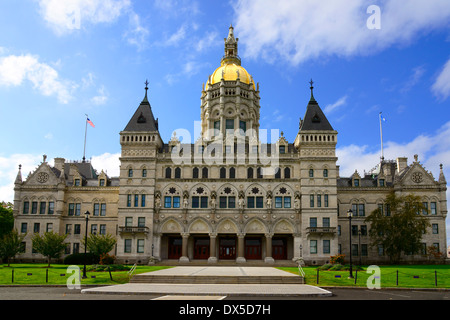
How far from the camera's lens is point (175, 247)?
2603 inches

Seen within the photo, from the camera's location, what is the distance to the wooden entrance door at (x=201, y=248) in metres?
65.7

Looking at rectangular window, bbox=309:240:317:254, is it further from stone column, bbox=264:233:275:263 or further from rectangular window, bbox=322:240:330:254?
stone column, bbox=264:233:275:263

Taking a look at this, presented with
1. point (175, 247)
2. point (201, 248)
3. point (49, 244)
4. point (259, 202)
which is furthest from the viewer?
point (175, 247)

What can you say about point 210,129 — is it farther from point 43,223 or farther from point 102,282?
point 102,282

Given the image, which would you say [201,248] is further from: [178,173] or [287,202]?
[287,202]

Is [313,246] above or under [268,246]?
above

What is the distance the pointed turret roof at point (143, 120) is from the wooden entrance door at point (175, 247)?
17.2 m

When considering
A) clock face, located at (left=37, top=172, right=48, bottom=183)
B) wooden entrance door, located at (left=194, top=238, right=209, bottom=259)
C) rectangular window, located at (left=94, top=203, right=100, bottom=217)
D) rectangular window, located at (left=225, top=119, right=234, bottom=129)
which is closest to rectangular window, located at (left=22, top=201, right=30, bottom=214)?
clock face, located at (left=37, top=172, right=48, bottom=183)

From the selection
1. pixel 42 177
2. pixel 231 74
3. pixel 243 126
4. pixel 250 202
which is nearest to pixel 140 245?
pixel 250 202

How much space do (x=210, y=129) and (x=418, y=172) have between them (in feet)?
113

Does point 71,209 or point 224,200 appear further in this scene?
point 71,209

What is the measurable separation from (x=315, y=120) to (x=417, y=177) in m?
18.4

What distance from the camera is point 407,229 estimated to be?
2365 inches
